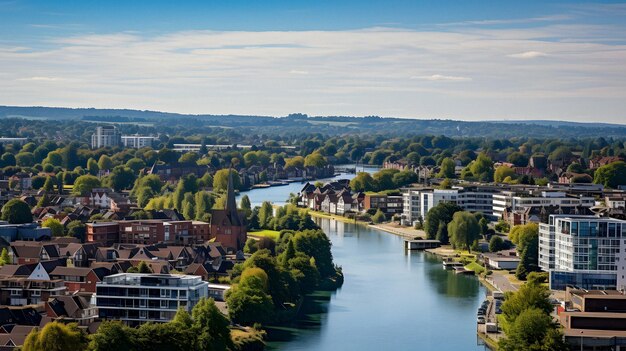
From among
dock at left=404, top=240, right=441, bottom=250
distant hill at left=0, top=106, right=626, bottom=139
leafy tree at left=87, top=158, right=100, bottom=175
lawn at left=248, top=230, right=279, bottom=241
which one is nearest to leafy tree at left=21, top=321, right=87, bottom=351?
lawn at left=248, top=230, right=279, bottom=241

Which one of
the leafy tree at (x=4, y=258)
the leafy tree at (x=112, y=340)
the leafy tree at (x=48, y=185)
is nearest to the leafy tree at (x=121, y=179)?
the leafy tree at (x=48, y=185)

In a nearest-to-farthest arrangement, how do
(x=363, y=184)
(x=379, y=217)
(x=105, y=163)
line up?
(x=379, y=217) < (x=363, y=184) < (x=105, y=163)

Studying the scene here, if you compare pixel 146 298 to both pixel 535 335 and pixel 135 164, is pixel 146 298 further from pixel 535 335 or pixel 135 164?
pixel 135 164

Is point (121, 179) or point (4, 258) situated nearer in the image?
point (4, 258)

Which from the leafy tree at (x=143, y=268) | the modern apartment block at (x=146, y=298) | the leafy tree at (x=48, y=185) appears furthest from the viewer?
the leafy tree at (x=48, y=185)

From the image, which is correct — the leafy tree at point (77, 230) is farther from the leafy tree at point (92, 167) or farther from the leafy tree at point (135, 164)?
the leafy tree at point (135, 164)

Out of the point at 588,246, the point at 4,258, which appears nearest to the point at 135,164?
the point at 4,258

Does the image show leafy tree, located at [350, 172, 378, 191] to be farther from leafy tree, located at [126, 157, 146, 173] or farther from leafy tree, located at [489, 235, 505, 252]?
leafy tree, located at [489, 235, 505, 252]
